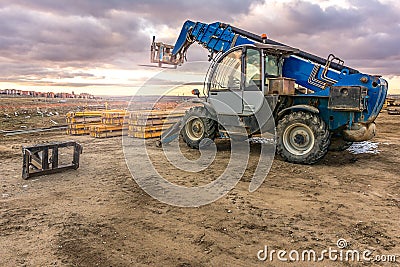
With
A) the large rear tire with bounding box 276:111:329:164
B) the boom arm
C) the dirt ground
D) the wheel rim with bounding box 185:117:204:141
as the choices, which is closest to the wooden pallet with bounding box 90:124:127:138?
the boom arm

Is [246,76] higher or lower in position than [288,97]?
higher

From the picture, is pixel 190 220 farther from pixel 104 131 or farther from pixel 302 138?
pixel 104 131

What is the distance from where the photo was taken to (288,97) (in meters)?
8.04

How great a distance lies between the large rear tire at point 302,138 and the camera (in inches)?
283

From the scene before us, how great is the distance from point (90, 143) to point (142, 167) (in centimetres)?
443

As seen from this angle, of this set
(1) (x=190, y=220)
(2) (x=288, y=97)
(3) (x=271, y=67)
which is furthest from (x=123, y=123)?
(1) (x=190, y=220)

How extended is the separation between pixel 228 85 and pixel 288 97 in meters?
1.61

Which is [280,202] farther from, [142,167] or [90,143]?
[90,143]

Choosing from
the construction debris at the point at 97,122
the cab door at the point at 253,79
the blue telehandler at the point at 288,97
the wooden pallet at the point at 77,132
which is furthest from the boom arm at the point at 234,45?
the wooden pallet at the point at 77,132

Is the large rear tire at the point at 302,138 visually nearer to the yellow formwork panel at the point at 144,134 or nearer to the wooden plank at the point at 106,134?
the yellow formwork panel at the point at 144,134

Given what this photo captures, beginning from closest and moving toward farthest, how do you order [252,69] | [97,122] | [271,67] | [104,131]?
[252,69]
[271,67]
[104,131]
[97,122]

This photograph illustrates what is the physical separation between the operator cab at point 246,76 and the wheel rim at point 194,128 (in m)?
0.92

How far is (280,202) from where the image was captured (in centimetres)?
508

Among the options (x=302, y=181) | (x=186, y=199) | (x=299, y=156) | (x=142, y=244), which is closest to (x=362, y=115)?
(x=299, y=156)
